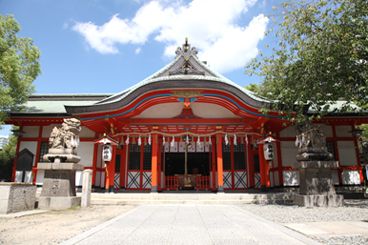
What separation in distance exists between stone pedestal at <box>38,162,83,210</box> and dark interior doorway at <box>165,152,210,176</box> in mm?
8456

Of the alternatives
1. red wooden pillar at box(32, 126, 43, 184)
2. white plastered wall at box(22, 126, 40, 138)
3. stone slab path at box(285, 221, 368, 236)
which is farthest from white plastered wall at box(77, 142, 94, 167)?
stone slab path at box(285, 221, 368, 236)

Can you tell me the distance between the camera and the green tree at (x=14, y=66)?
37.2 ft

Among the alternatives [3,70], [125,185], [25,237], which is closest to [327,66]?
[25,237]

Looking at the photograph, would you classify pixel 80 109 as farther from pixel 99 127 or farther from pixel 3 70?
pixel 3 70

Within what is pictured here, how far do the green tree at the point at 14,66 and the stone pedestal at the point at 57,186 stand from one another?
15.4ft

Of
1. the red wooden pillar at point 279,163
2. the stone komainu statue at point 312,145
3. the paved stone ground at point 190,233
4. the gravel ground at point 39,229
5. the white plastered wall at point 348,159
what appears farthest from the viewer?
the white plastered wall at point 348,159

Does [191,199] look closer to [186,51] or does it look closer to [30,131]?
[186,51]

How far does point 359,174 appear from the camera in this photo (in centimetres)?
1380

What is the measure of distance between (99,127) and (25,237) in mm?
9559

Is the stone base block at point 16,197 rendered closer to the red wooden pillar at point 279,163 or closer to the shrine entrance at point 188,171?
the shrine entrance at point 188,171

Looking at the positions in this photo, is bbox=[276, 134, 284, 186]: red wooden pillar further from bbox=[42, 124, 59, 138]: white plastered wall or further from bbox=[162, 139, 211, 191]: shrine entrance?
bbox=[42, 124, 59, 138]: white plastered wall

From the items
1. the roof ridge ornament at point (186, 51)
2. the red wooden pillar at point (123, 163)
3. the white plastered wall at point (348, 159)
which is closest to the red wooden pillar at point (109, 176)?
the red wooden pillar at point (123, 163)

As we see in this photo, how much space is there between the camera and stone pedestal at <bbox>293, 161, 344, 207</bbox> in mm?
9188

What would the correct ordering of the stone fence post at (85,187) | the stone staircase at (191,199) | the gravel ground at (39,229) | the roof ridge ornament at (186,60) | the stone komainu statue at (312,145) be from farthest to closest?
1. the roof ridge ornament at (186,60)
2. the stone staircase at (191,199)
3. the stone komainu statue at (312,145)
4. the stone fence post at (85,187)
5. the gravel ground at (39,229)
